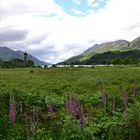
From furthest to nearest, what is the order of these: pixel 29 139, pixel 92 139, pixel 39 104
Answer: pixel 39 104, pixel 92 139, pixel 29 139

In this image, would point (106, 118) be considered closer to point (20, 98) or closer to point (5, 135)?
point (5, 135)

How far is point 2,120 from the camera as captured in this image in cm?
1263

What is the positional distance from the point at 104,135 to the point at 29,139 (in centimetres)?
298

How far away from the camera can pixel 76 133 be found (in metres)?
10.3

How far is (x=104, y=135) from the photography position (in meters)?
11.0

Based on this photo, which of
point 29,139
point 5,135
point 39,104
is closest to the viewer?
point 29,139

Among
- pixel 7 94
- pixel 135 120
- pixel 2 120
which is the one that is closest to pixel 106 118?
pixel 135 120

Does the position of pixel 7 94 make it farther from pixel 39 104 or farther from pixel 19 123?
pixel 19 123

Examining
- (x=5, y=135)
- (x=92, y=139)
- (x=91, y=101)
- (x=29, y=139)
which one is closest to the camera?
(x=29, y=139)

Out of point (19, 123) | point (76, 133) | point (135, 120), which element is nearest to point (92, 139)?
point (76, 133)

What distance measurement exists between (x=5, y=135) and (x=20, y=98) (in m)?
7.56

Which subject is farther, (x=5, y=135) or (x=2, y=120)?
(x=2, y=120)

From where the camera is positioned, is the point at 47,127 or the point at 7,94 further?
the point at 7,94

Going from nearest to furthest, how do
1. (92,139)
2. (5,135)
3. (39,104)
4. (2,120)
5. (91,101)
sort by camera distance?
(92,139), (5,135), (2,120), (39,104), (91,101)
